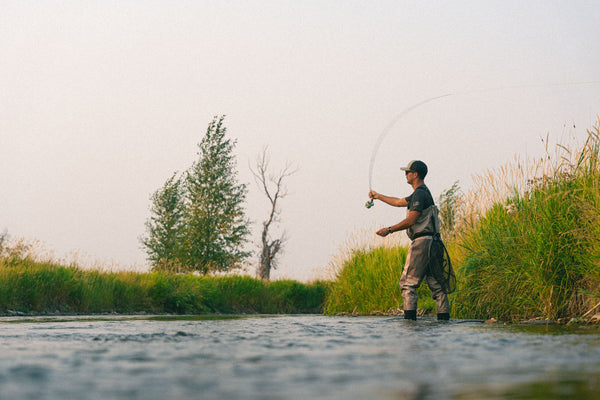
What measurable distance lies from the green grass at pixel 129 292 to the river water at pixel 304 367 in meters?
9.70

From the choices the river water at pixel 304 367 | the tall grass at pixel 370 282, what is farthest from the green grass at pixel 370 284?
the river water at pixel 304 367

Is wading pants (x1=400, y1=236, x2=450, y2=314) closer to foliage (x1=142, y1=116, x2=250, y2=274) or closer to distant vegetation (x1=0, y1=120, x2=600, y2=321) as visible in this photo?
distant vegetation (x1=0, y1=120, x2=600, y2=321)

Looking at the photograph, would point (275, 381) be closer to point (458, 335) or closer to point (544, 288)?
point (458, 335)

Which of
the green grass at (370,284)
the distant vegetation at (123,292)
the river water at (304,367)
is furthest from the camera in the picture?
the distant vegetation at (123,292)

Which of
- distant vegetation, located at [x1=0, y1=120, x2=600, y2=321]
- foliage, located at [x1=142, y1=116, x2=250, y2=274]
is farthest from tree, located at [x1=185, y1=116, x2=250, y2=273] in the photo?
distant vegetation, located at [x1=0, y1=120, x2=600, y2=321]

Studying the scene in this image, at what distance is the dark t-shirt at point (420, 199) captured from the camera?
26.9 feet

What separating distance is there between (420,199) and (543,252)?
1.62 meters

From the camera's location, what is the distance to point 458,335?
18.2ft

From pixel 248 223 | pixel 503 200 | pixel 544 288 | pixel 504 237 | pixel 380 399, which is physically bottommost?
pixel 380 399

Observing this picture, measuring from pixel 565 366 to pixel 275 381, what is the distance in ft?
5.17

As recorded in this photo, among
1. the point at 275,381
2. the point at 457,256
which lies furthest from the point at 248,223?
the point at 275,381

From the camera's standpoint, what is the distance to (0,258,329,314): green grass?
47.6 ft

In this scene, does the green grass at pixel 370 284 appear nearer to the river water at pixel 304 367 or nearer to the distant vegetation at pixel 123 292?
the distant vegetation at pixel 123 292

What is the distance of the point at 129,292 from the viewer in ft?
57.7
